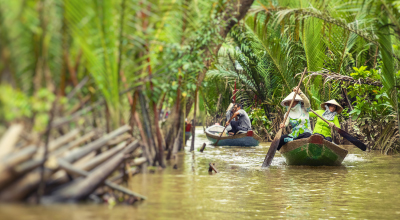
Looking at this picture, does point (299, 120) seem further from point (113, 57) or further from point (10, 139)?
point (10, 139)

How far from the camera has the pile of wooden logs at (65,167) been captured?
2967mm

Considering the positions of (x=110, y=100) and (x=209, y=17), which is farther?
(x=209, y=17)

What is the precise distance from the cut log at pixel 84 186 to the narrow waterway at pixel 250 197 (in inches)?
2.6

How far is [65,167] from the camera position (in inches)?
128

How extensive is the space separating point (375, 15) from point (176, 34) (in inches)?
144

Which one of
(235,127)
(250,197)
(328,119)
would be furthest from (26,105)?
(235,127)

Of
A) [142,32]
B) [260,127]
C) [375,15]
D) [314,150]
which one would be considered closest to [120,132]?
[142,32]

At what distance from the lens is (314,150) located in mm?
8742

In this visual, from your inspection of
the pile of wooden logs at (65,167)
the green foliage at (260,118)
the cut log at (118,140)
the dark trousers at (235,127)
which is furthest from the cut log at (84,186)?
the green foliage at (260,118)

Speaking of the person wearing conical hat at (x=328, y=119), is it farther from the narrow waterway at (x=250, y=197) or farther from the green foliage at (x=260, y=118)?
the green foliage at (x=260, y=118)

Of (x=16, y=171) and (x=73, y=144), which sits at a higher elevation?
(x=73, y=144)

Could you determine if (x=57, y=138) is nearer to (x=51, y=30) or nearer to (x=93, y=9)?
(x=51, y=30)

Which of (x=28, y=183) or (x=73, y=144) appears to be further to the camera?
(x=73, y=144)

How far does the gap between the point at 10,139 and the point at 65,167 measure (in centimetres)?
42
